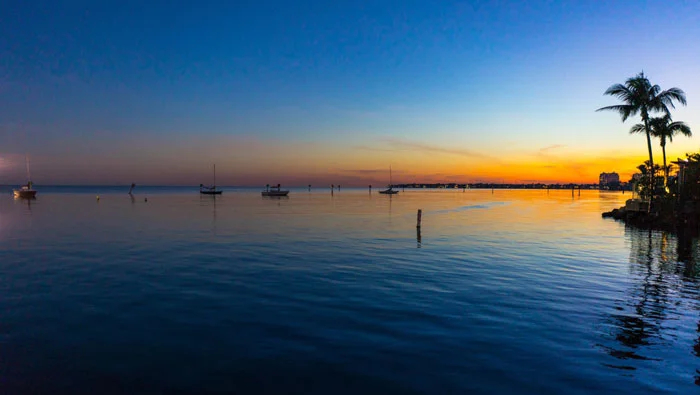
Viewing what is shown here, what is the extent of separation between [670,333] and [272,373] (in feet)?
37.3

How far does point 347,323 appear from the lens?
40.6ft

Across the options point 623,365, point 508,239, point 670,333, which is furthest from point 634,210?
point 623,365

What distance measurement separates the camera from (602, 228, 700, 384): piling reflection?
34.1 feet

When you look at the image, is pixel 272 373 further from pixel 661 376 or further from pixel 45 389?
pixel 661 376

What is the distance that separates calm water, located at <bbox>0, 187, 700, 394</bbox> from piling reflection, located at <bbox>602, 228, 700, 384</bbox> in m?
0.07

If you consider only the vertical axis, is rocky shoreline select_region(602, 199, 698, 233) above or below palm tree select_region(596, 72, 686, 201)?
below

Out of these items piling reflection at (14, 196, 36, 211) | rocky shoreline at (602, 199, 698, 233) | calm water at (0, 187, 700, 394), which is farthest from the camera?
piling reflection at (14, 196, 36, 211)

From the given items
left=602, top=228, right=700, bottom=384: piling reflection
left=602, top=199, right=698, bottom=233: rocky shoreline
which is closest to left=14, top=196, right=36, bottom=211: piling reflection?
left=602, top=228, right=700, bottom=384: piling reflection

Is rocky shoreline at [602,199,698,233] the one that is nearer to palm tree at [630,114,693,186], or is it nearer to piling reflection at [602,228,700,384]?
palm tree at [630,114,693,186]

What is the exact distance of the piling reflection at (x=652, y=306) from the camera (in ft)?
34.1

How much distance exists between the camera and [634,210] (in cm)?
5119

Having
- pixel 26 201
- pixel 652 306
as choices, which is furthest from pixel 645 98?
pixel 26 201

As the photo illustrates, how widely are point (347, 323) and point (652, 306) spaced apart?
11.1 metres

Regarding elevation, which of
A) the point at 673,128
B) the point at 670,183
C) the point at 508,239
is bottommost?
the point at 508,239
